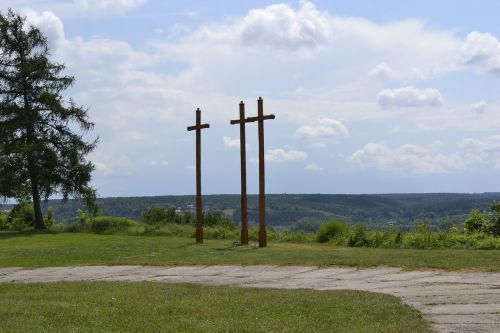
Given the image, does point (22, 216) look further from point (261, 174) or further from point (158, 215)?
point (261, 174)

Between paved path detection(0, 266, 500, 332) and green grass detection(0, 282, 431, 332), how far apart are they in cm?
48

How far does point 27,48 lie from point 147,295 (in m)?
24.0

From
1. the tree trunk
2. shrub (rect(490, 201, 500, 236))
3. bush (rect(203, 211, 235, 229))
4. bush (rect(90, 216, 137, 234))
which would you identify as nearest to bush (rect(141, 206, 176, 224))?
bush (rect(90, 216, 137, 234))

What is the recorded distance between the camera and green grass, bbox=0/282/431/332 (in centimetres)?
732

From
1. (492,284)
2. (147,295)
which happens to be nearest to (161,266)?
(147,295)

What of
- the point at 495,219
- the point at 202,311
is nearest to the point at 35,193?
the point at 495,219

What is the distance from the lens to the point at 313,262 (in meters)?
14.1

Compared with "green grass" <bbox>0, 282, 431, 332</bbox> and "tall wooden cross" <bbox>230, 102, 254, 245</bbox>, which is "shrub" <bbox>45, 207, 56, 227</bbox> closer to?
"tall wooden cross" <bbox>230, 102, 254, 245</bbox>

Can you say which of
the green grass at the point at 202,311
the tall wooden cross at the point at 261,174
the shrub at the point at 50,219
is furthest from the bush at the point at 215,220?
the green grass at the point at 202,311

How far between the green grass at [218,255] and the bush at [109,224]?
17.7ft

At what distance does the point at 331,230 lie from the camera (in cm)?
2181

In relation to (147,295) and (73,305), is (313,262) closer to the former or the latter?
(147,295)

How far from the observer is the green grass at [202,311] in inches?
288

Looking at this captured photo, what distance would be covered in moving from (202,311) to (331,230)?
13.9 m
